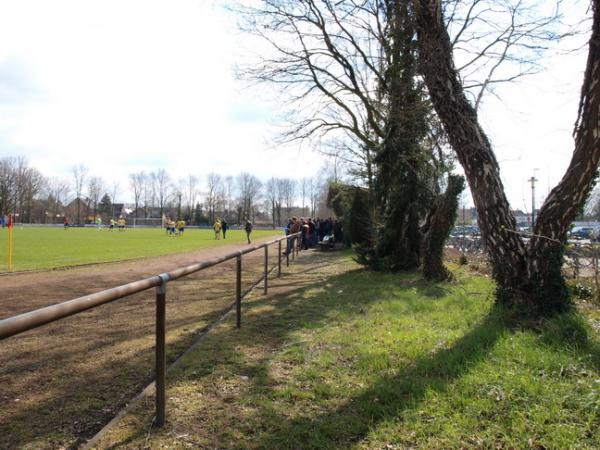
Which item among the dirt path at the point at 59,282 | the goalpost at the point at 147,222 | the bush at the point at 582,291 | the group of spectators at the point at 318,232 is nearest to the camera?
the bush at the point at 582,291

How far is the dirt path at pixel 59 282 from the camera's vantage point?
7680mm

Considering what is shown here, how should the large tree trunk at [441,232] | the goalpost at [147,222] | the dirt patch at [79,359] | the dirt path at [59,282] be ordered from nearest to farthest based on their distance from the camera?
the dirt patch at [79,359], the dirt path at [59,282], the large tree trunk at [441,232], the goalpost at [147,222]

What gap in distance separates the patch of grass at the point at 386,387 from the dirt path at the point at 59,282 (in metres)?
3.99

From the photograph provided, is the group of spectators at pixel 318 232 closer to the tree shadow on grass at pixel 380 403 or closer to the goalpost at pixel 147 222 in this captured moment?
the tree shadow on grass at pixel 380 403

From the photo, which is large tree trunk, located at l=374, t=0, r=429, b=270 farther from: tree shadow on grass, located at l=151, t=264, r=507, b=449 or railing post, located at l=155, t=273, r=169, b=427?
railing post, located at l=155, t=273, r=169, b=427

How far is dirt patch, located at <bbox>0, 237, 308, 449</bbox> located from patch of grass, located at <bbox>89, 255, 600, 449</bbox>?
350 mm

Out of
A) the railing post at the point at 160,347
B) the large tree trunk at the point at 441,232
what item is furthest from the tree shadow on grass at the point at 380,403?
the large tree trunk at the point at 441,232

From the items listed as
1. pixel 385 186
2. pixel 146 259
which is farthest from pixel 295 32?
pixel 146 259

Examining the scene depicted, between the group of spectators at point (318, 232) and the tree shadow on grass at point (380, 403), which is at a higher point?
the group of spectators at point (318, 232)

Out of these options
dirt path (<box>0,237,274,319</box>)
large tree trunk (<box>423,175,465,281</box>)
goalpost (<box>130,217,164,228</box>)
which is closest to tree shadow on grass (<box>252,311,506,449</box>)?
large tree trunk (<box>423,175,465,281</box>)

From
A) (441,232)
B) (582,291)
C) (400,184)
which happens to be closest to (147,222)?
(400,184)

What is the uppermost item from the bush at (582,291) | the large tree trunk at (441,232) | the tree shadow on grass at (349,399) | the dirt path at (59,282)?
the large tree trunk at (441,232)

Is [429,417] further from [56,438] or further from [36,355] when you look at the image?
[36,355]

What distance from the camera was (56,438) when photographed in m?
2.88
